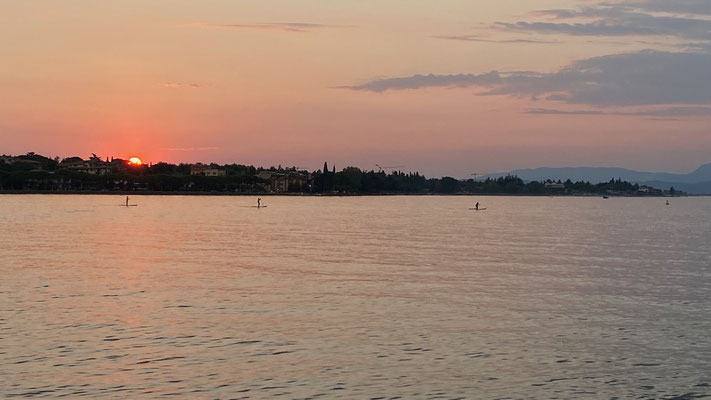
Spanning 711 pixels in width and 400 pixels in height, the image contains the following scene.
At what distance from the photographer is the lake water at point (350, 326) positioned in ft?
79.6

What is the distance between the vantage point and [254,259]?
203ft

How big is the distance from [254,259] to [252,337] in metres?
31.4

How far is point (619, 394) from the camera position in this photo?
77.4ft

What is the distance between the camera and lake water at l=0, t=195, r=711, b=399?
79.6 ft

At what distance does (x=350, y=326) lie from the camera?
33.1 metres

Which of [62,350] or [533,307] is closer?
[62,350]

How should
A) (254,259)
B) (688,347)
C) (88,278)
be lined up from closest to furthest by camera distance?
(688,347) < (88,278) < (254,259)

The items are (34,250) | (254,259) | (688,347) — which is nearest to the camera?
(688,347)

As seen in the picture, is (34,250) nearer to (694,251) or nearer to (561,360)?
(561,360)

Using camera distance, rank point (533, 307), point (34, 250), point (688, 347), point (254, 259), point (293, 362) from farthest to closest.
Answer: point (34, 250) → point (254, 259) → point (533, 307) → point (688, 347) → point (293, 362)

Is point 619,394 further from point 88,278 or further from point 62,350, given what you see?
point 88,278

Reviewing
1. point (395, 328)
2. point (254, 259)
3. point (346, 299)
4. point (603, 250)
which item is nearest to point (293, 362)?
point (395, 328)

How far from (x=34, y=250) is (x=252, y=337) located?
41.7 m

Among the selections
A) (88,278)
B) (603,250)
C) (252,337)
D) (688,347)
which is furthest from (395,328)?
(603,250)
